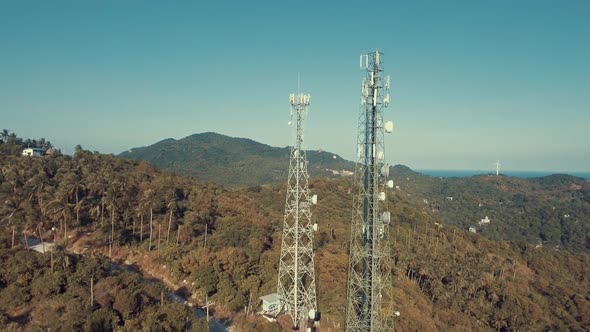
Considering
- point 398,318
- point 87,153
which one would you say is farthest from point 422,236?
point 87,153

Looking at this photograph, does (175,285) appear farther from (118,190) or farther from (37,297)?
(118,190)

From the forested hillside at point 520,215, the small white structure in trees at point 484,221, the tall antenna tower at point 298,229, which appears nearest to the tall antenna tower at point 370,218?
the tall antenna tower at point 298,229

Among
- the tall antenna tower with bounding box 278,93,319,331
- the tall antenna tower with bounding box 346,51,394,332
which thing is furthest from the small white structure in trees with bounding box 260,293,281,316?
the tall antenna tower with bounding box 346,51,394,332

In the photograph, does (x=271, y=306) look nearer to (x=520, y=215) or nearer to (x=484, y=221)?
(x=484, y=221)

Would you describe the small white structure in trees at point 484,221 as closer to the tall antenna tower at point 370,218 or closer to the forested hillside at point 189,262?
the forested hillside at point 189,262

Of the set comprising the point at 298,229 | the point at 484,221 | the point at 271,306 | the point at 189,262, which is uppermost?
the point at 298,229

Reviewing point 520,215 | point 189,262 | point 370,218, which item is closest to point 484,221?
point 520,215

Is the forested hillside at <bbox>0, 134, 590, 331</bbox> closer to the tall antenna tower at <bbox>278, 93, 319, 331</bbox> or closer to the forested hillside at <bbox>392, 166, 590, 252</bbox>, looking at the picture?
the tall antenna tower at <bbox>278, 93, 319, 331</bbox>
